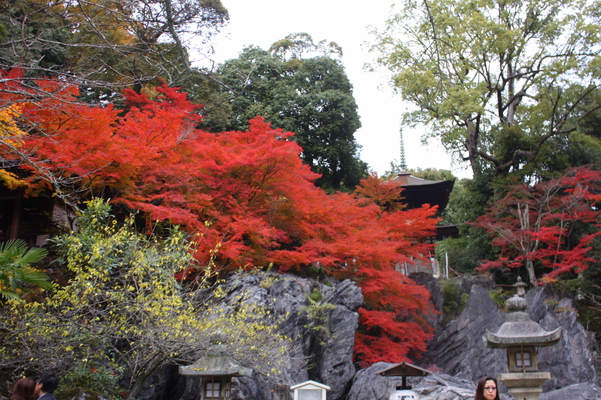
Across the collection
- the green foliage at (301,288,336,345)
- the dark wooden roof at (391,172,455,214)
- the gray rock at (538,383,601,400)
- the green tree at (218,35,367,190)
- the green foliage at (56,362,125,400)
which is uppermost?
the green tree at (218,35,367,190)

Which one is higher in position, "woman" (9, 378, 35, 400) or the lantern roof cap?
"woman" (9, 378, 35, 400)

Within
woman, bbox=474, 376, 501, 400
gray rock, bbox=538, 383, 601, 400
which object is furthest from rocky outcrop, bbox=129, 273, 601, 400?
woman, bbox=474, 376, 501, 400

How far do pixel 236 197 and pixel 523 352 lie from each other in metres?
7.50

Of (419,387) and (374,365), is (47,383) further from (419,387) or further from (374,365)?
(374,365)

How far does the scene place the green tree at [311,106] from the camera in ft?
70.5

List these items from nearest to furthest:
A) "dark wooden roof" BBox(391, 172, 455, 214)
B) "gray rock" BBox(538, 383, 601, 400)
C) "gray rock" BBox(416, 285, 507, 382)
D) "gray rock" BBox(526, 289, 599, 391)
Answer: "gray rock" BBox(538, 383, 601, 400) < "gray rock" BBox(526, 289, 599, 391) < "gray rock" BBox(416, 285, 507, 382) < "dark wooden roof" BBox(391, 172, 455, 214)

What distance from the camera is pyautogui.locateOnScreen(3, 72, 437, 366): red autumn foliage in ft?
32.1

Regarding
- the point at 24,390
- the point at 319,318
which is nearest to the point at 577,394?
the point at 319,318

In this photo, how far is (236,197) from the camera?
1222 centimetres

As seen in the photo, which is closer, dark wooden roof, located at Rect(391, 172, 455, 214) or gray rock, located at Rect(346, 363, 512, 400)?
gray rock, located at Rect(346, 363, 512, 400)

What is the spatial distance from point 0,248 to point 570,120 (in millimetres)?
20421

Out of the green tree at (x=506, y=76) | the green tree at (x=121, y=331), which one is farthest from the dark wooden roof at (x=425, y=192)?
the green tree at (x=121, y=331)

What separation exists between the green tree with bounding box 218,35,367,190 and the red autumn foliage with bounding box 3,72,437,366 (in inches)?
284

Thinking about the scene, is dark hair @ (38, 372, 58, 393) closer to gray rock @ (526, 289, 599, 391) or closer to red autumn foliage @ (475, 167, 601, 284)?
gray rock @ (526, 289, 599, 391)
